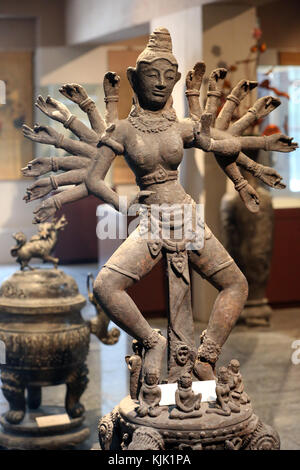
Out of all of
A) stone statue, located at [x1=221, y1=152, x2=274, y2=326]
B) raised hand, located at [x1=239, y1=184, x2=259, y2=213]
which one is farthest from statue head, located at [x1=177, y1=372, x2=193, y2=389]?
stone statue, located at [x1=221, y1=152, x2=274, y2=326]

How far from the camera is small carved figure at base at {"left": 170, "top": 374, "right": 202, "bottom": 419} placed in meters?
2.13

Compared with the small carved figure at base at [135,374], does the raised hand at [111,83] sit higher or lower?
higher

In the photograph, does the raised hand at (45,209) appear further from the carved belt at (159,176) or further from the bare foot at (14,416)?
the bare foot at (14,416)

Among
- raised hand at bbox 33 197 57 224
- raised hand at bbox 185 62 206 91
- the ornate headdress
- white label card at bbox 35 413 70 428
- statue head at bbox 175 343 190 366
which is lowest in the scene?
white label card at bbox 35 413 70 428

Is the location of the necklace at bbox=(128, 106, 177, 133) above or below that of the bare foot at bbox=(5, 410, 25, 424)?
above

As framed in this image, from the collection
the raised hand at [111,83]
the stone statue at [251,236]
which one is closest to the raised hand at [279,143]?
the raised hand at [111,83]

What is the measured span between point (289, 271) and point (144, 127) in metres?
4.78

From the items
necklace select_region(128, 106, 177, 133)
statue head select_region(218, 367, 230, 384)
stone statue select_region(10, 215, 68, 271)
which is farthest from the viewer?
stone statue select_region(10, 215, 68, 271)

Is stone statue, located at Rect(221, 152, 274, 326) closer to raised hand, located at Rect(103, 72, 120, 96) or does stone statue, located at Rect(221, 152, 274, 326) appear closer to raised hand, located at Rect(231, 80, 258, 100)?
raised hand, located at Rect(231, 80, 258, 100)

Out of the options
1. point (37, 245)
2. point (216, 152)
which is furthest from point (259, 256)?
point (216, 152)

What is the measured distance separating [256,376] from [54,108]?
291cm

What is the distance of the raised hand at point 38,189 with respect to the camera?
220 cm

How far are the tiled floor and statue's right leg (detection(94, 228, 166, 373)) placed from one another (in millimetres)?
1547
